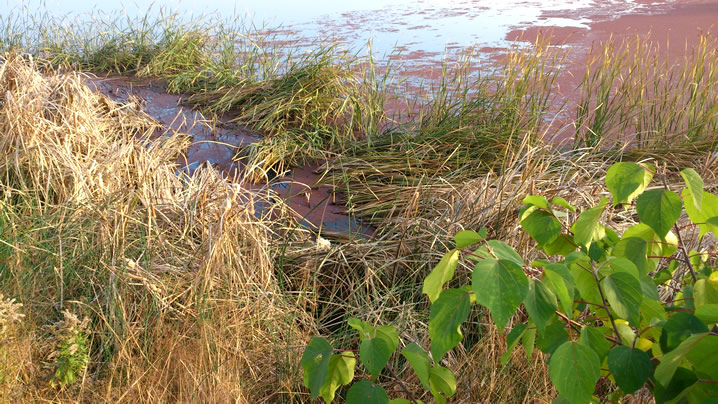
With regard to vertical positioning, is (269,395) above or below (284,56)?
below

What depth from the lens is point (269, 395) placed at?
6.04ft

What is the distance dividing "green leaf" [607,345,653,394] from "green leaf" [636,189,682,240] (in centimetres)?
20

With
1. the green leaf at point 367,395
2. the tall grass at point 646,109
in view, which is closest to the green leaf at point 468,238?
the green leaf at point 367,395

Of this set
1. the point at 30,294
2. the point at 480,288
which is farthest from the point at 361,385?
the point at 30,294

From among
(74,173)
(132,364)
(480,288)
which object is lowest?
(132,364)

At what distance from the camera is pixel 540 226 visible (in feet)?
3.85

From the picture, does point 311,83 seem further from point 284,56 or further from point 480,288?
point 480,288

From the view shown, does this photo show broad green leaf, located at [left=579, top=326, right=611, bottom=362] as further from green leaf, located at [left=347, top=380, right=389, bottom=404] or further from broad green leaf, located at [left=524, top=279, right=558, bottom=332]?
green leaf, located at [left=347, top=380, right=389, bottom=404]

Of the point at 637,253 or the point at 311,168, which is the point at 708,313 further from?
the point at 311,168

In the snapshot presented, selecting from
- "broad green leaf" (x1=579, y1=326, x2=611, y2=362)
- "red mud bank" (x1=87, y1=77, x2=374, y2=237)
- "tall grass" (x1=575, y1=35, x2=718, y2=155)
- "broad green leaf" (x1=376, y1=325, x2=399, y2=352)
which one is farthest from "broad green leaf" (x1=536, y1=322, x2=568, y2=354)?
"tall grass" (x1=575, y1=35, x2=718, y2=155)

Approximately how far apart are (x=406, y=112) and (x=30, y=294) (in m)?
3.08

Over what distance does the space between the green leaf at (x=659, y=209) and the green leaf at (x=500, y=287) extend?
258mm

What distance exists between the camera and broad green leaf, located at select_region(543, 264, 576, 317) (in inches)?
36.7

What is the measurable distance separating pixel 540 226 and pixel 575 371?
32 cm
